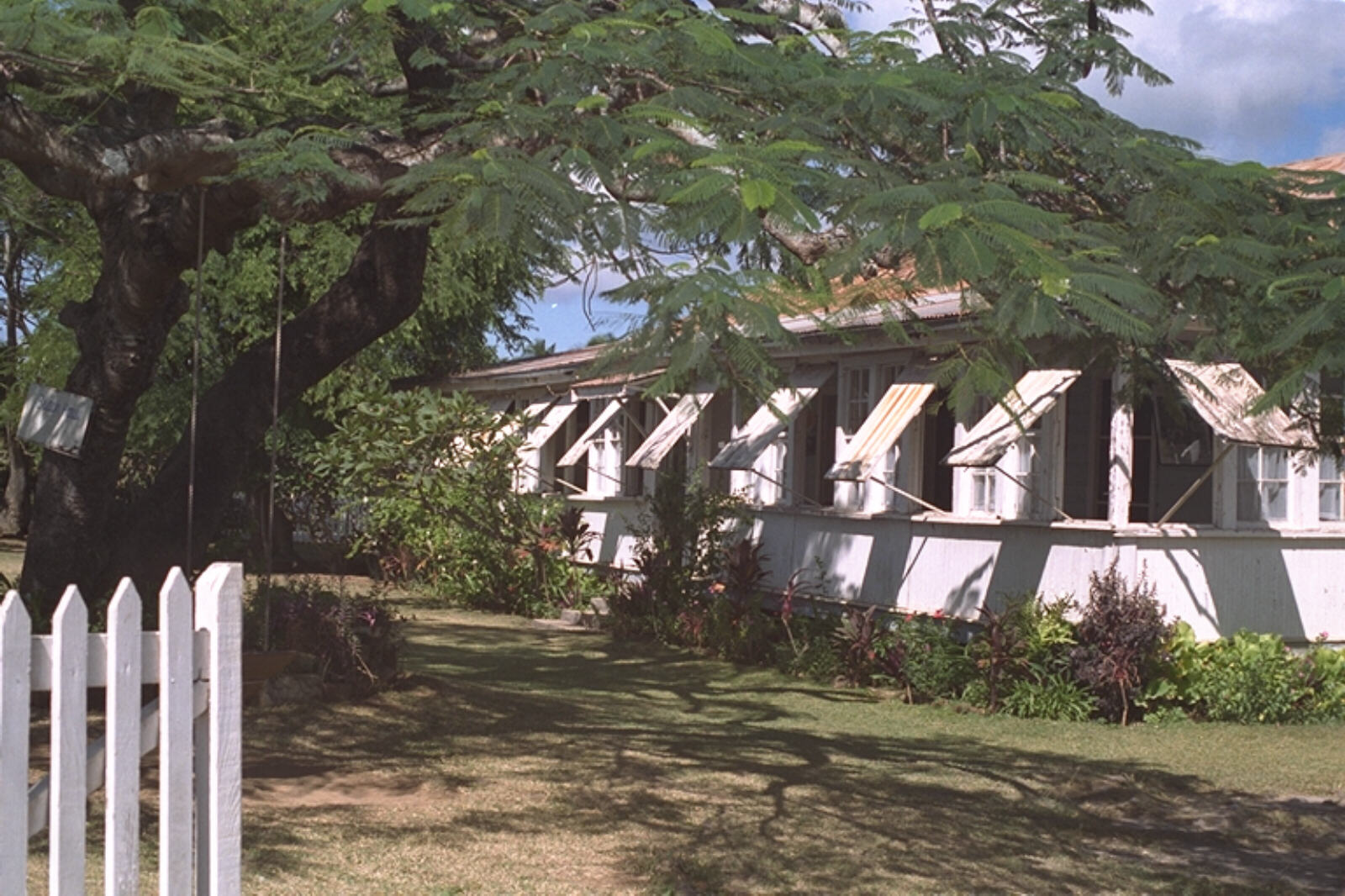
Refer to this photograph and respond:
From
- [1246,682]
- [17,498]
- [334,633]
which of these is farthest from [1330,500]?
[17,498]

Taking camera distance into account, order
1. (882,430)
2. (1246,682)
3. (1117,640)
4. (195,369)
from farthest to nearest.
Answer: (882,430), (1246,682), (1117,640), (195,369)

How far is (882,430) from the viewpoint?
15359mm

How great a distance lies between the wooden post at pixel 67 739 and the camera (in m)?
3.79

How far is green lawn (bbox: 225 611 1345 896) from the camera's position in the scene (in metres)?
8.00

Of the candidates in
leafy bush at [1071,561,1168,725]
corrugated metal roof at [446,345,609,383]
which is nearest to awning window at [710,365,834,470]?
leafy bush at [1071,561,1168,725]

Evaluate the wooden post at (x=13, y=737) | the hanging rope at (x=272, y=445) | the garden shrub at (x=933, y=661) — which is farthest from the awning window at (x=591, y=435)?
the wooden post at (x=13, y=737)

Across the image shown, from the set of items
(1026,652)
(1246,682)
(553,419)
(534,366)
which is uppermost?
(534,366)

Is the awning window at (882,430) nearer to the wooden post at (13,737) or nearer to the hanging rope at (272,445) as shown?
the hanging rope at (272,445)

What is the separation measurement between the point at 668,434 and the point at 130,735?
15.3 meters

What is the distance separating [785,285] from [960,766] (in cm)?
594

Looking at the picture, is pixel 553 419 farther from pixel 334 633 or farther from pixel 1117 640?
pixel 1117 640

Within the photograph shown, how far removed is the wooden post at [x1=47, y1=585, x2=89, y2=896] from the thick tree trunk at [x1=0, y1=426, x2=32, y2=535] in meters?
31.3

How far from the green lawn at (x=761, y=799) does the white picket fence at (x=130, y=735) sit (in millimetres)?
3132

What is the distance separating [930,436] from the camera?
18531mm
